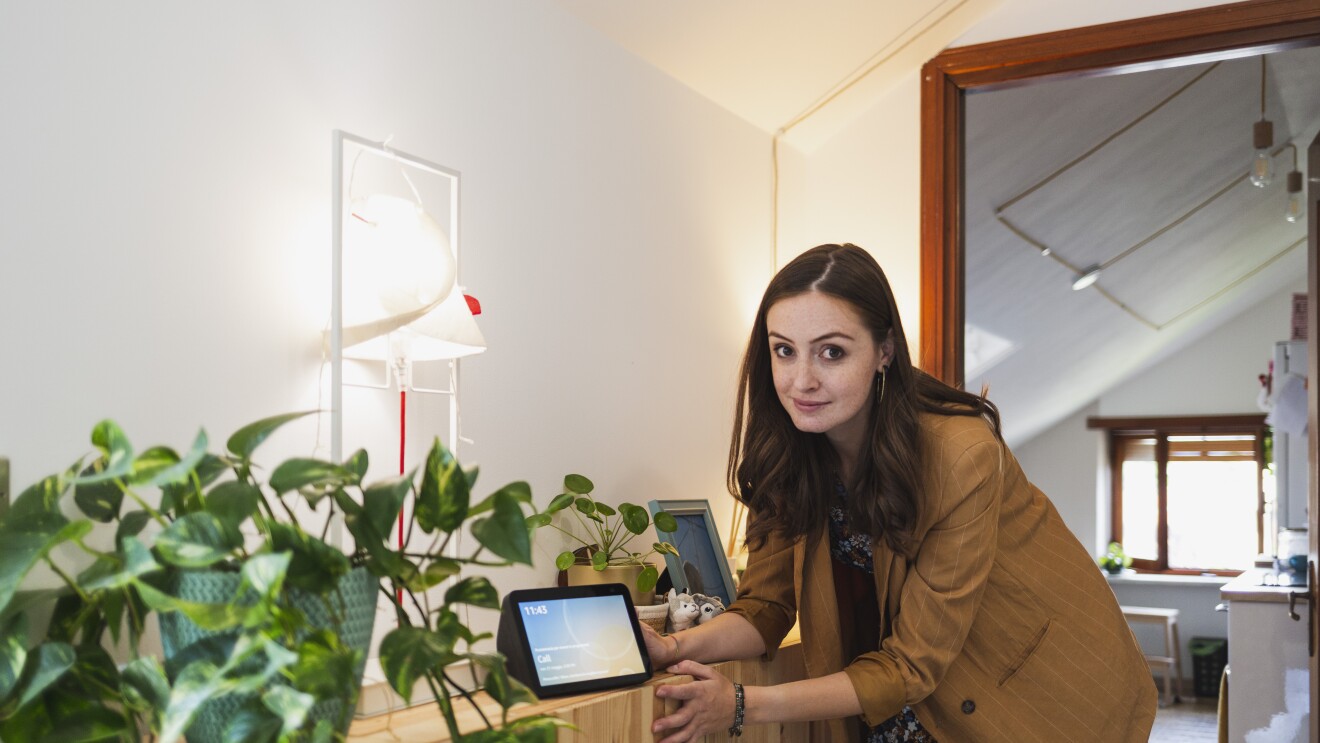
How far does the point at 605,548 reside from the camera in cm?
197

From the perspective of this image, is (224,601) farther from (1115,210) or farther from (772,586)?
(1115,210)

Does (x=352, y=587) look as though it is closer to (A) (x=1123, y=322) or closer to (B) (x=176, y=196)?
(B) (x=176, y=196)

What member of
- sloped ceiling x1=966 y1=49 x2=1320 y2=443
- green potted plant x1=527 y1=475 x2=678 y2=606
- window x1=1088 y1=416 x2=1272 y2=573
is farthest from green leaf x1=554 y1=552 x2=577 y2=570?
window x1=1088 y1=416 x2=1272 y2=573

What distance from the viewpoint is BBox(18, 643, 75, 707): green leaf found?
860 millimetres

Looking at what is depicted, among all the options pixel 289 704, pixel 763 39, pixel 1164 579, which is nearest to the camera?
pixel 289 704

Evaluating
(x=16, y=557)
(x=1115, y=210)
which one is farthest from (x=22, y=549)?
(x=1115, y=210)

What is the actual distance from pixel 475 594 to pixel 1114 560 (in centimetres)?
868

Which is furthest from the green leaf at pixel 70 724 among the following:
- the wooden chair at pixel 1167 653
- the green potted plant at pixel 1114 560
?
the green potted plant at pixel 1114 560

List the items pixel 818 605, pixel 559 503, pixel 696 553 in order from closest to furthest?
pixel 559 503 < pixel 818 605 < pixel 696 553

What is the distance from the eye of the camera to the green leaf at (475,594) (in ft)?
3.23

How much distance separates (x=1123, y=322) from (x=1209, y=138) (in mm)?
2298

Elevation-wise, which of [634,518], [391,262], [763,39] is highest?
[763,39]

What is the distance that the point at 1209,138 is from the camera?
481cm

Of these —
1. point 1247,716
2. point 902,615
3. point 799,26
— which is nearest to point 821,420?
point 902,615
